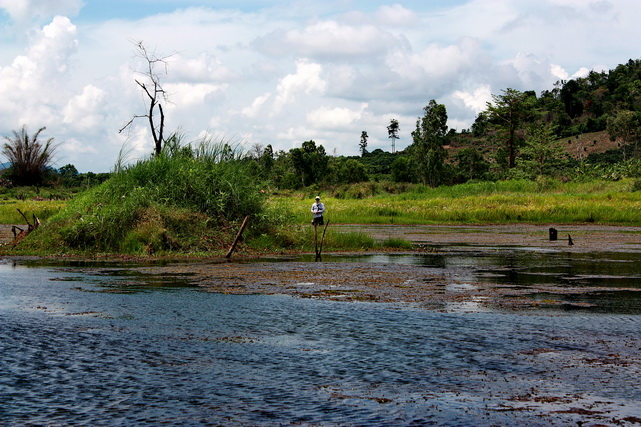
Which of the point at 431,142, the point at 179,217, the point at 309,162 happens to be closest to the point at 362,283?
the point at 179,217

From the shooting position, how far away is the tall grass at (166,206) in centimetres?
2311

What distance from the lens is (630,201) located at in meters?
47.8

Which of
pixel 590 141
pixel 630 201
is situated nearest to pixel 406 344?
pixel 630 201

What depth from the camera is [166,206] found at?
23891 millimetres

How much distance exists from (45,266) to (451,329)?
13278 millimetres

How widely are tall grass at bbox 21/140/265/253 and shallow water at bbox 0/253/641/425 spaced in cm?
1071

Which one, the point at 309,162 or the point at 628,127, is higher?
the point at 628,127

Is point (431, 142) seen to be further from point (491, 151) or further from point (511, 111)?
point (491, 151)

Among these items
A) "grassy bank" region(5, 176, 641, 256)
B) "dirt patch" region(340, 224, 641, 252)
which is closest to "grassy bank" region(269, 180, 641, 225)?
"dirt patch" region(340, 224, 641, 252)

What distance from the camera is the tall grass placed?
23109mm

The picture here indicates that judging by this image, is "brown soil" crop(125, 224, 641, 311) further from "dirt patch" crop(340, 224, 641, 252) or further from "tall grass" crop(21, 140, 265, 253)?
"dirt patch" crop(340, 224, 641, 252)

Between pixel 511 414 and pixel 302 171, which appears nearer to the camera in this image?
pixel 511 414

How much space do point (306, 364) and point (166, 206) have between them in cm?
1679

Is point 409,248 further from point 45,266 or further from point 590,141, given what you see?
point 590,141
